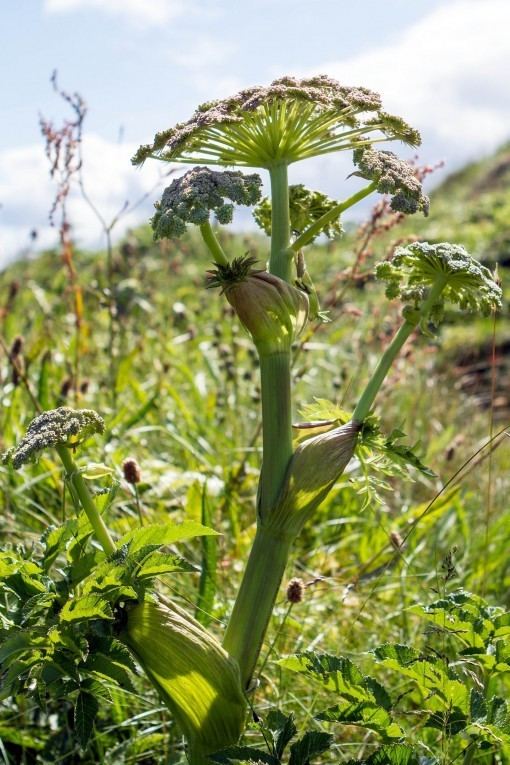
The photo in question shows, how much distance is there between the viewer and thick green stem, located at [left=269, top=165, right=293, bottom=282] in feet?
5.79

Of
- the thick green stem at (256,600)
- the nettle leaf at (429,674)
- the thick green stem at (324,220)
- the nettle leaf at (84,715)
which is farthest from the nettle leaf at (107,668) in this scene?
the thick green stem at (324,220)

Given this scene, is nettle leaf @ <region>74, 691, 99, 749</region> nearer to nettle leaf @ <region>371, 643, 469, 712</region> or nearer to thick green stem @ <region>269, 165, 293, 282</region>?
nettle leaf @ <region>371, 643, 469, 712</region>

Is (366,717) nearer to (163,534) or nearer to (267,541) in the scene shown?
(267,541)

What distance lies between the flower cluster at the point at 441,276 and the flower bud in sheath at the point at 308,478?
42 centimetres

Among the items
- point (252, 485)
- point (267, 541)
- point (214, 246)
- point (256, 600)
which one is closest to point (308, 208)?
point (214, 246)

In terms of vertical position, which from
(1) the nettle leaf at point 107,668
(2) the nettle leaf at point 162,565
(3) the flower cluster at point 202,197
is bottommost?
(1) the nettle leaf at point 107,668

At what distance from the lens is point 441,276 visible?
5.89 feet

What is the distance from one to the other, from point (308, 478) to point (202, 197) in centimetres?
58

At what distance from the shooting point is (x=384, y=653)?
1628 mm

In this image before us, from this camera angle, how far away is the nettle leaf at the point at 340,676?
5.13 ft

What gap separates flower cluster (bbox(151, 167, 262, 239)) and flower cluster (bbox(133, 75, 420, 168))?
3.6 inches

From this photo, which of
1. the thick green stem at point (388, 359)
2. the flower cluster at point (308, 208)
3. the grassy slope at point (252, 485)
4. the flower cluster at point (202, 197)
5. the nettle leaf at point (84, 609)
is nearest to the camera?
the nettle leaf at point (84, 609)

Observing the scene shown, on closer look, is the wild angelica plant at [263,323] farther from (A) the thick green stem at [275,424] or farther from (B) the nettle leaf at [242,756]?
(B) the nettle leaf at [242,756]

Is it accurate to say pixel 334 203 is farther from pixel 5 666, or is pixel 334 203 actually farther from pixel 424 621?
pixel 424 621
